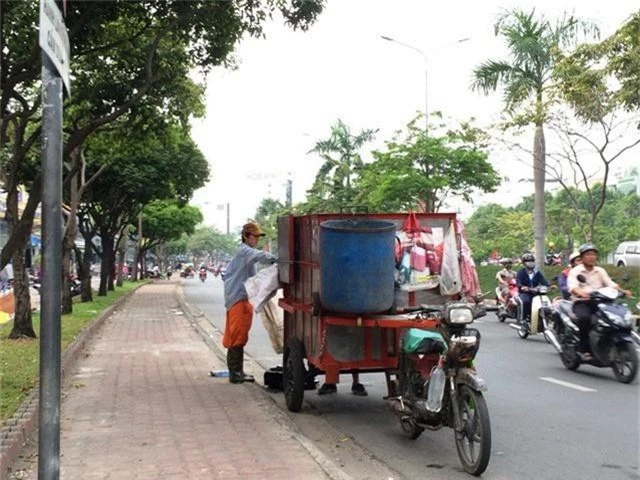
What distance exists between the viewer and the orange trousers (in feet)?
26.5

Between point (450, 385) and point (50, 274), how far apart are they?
3.07 meters

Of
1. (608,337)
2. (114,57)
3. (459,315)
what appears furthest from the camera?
(114,57)

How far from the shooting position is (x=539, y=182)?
71.3 ft

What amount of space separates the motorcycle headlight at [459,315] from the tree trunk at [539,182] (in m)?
15.0

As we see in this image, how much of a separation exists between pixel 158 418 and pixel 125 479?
5.88 ft

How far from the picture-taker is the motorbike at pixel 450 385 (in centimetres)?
477

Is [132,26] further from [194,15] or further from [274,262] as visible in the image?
[274,262]

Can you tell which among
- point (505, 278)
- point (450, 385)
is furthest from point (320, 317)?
point (505, 278)

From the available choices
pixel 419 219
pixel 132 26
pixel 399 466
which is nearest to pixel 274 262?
pixel 419 219

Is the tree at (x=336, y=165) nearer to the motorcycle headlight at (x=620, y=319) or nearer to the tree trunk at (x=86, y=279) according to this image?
the tree trunk at (x=86, y=279)

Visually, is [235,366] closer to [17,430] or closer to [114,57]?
[17,430]

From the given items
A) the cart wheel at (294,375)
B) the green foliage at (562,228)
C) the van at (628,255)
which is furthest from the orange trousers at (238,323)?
the green foliage at (562,228)

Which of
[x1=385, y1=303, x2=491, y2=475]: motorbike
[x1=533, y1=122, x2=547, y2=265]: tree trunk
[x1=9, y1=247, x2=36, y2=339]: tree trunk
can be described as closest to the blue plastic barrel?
[x1=385, y1=303, x2=491, y2=475]: motorbike

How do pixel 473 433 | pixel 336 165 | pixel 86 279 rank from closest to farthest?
pixel 473 433 < pixel 86 279 < pixel 336 165
